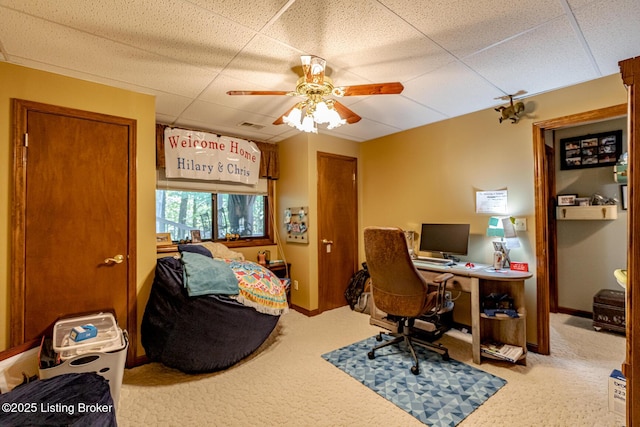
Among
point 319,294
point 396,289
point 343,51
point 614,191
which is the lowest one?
point 319,294

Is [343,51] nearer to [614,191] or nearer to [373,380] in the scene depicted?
[373,380]

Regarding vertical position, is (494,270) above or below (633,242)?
below

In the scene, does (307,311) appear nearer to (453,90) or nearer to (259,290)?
(259,290)

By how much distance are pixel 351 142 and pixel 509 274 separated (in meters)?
2.71

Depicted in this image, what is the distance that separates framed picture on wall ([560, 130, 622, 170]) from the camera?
A: 134 inches

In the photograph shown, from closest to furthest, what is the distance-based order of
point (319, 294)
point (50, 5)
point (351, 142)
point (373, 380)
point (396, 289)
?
point (50, 5), point (373, 380), point (396, 289), point (319, 294), point (351, 142)

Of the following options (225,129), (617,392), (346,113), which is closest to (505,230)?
(617,392)

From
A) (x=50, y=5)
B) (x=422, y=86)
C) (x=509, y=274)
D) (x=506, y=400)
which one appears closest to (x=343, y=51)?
(x=422, y=86)

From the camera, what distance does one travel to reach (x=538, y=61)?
2141mm

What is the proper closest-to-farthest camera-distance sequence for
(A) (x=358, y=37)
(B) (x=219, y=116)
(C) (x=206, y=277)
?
(A) (x=358, y=37) → (C) (x=206, y=277) → (B) (x=219, y=116)

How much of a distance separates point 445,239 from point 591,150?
90.5 inches

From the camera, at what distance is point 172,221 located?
3.59 meters

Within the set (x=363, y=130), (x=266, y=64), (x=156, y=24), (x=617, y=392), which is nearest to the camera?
(x=617, y=392)

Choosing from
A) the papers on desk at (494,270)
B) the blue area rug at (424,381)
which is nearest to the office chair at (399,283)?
the blue area rug at (424,381)
